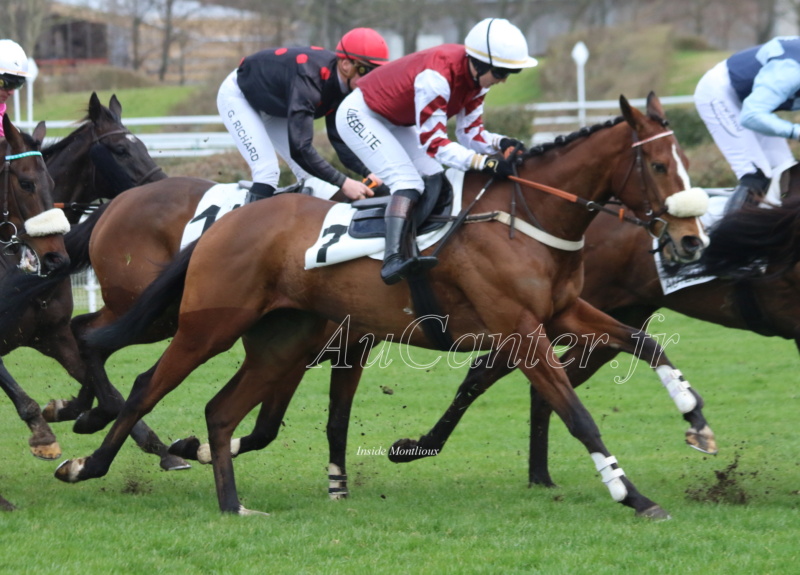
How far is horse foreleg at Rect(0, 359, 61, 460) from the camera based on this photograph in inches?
206

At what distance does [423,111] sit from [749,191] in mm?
1920

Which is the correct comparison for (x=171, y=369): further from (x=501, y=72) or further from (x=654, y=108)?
(x=654, y=108)

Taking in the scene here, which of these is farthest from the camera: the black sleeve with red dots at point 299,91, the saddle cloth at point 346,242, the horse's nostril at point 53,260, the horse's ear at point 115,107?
the horse's ear at point 115,107

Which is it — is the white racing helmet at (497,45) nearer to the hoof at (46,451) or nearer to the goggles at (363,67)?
the goggles at (363,67)

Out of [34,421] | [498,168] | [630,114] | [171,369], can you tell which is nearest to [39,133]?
[34,421]

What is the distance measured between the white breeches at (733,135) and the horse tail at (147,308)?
287 centimetres

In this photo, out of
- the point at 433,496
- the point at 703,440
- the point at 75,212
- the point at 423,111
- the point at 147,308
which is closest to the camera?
the point at 703,440

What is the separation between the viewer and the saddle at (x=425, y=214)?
15.8 feet

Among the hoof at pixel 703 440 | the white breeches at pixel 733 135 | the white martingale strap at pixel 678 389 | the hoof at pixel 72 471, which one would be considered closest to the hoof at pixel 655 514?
the hoof at pixel 703 440

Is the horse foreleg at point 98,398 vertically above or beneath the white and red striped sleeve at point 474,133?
beneath

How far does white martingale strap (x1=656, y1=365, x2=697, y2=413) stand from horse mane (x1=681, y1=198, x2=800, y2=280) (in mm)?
833

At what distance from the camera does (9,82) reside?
5660 millimetres

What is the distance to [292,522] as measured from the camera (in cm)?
472

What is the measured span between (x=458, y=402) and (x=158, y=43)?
32488 mm
